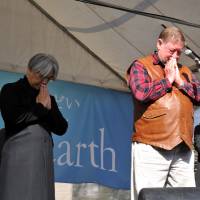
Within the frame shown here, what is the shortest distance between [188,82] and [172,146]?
0.37m

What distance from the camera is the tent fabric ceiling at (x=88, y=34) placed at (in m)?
3.63

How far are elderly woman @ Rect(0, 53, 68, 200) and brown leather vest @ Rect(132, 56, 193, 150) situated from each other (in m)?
0.42

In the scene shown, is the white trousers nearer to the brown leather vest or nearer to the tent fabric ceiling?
the brown leather vest

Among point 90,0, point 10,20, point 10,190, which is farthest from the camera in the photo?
point 10,20

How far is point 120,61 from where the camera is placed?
4.10 meters

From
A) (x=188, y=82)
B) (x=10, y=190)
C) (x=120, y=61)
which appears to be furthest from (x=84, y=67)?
(x=10, y=190)

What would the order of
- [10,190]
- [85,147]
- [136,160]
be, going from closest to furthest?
[10,190] → [136,160] → [85,147]

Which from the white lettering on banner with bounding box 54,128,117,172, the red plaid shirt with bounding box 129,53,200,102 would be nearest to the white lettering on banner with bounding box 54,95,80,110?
the white lettering on banner with bounding box 54,128,117,172

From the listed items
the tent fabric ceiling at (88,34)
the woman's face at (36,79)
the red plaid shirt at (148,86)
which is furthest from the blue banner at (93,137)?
the red plaid shirt at (148,86)

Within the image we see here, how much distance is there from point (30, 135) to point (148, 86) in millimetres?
605

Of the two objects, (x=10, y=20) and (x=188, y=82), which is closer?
(x=188, y=82)

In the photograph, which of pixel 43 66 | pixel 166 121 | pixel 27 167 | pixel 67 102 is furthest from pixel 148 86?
pixel 67 102

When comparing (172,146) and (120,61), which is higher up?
(120,61)

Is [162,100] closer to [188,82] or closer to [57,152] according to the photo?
[188,82]
